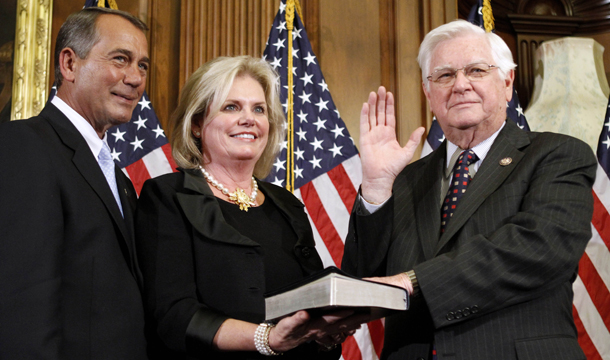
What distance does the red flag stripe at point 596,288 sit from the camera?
3709 mm

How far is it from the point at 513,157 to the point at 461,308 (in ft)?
1.88

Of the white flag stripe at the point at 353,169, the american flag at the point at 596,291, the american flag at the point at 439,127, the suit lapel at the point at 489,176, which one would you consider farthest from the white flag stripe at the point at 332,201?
the suit lapel at the point at 489,176

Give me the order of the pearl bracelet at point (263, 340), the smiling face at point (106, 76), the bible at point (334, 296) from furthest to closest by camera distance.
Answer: the smiling face at point (106, 76)
the pearl bracelet at point (263, 340)
the bible at point (334, 296)

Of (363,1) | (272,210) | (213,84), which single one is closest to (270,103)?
(213,84)

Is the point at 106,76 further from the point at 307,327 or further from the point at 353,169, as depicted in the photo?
the point at 353,169

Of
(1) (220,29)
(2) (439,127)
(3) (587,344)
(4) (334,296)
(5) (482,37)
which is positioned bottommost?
(3) (587,344)

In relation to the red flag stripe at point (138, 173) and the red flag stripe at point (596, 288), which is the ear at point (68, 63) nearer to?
the red flag stripe at point (138, 173)

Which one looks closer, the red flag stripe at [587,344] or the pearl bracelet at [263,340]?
the pearl bracelet at [263,340]

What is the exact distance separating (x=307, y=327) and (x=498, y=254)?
589mm

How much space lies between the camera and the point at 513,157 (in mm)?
2029

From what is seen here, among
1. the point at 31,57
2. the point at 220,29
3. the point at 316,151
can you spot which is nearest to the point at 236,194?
the point at 316,151

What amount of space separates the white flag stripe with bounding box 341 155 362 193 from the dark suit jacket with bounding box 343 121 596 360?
1.79 m

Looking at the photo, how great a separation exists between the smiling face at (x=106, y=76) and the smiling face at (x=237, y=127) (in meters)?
0.29

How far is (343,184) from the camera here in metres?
3.93
